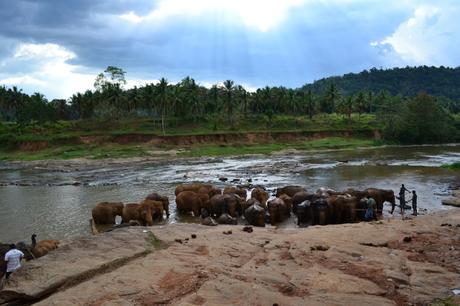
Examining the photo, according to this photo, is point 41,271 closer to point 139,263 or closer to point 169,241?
point 139,263

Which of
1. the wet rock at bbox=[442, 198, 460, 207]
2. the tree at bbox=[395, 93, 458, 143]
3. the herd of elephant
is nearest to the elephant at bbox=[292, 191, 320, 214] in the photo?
the herd of elephant

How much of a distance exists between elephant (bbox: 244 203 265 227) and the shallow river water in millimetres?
4490

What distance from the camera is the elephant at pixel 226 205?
2720 cm

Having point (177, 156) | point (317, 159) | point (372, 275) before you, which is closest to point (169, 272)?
A: point (372, 275)

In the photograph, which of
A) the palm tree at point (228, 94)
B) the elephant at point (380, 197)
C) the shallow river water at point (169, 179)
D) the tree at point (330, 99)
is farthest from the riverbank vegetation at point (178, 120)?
the elephant at point (380, 197)

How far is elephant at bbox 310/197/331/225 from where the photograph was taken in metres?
24.7

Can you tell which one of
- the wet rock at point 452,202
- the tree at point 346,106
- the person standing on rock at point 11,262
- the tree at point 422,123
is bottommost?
the wet rock at point 452,202

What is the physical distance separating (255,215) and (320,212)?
3254 millimetres

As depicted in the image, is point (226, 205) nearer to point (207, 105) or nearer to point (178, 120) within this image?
point (178, 120)

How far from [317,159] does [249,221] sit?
139 feet

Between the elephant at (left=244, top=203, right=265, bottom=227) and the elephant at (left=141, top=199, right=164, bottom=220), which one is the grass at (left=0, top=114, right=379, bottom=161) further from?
the elephant at (left=244, top=203, right=265, bottom=227)

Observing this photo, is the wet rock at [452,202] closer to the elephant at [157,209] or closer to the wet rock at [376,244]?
the wet rock at [376,244]

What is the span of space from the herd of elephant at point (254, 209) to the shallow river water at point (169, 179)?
1221mm

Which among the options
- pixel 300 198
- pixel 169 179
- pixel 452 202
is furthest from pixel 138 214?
pixel 169 179
